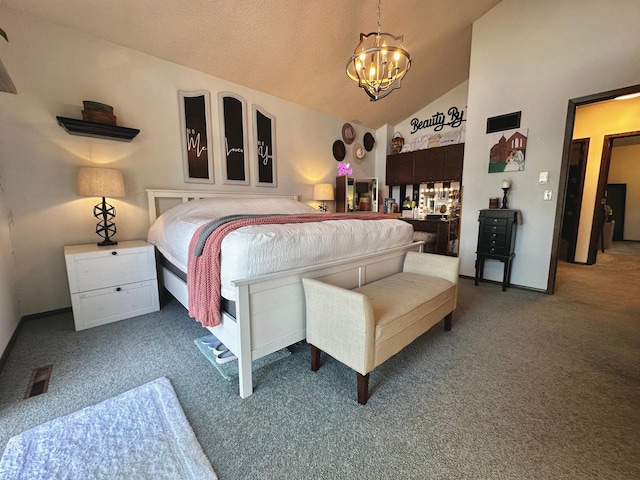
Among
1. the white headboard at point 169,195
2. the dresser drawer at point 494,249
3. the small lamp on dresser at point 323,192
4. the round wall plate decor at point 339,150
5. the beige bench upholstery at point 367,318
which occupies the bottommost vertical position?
the beige bench upholstery at point 367,318

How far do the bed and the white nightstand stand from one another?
0.34 metres

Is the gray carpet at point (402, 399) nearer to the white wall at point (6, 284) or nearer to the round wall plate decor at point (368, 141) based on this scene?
the white wall at point (6, 284)

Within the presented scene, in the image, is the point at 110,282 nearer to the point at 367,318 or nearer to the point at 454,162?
Answer: the point at 367,318

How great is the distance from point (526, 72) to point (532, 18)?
555 mm

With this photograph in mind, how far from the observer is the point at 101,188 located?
7.36 feet

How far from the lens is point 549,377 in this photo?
1580 millimetres

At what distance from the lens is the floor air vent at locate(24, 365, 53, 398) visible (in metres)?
1.43

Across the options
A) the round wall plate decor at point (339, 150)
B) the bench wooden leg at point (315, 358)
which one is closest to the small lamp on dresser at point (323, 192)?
the round wall plate decor at point (339, 150)

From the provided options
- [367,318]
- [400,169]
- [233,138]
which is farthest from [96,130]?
[400,169]

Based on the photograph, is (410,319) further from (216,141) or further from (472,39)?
(472,39)

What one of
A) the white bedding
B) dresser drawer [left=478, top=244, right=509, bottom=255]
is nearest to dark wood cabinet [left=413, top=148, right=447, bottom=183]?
dresser drawer [left=478, top=244, right=509, bottom=255]

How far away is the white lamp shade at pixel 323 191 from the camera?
427 cm

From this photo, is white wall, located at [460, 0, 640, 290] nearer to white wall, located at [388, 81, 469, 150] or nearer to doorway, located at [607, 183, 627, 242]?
white wall, located at [388, 81, 469, 150]

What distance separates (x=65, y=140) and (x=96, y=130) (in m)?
0.29
